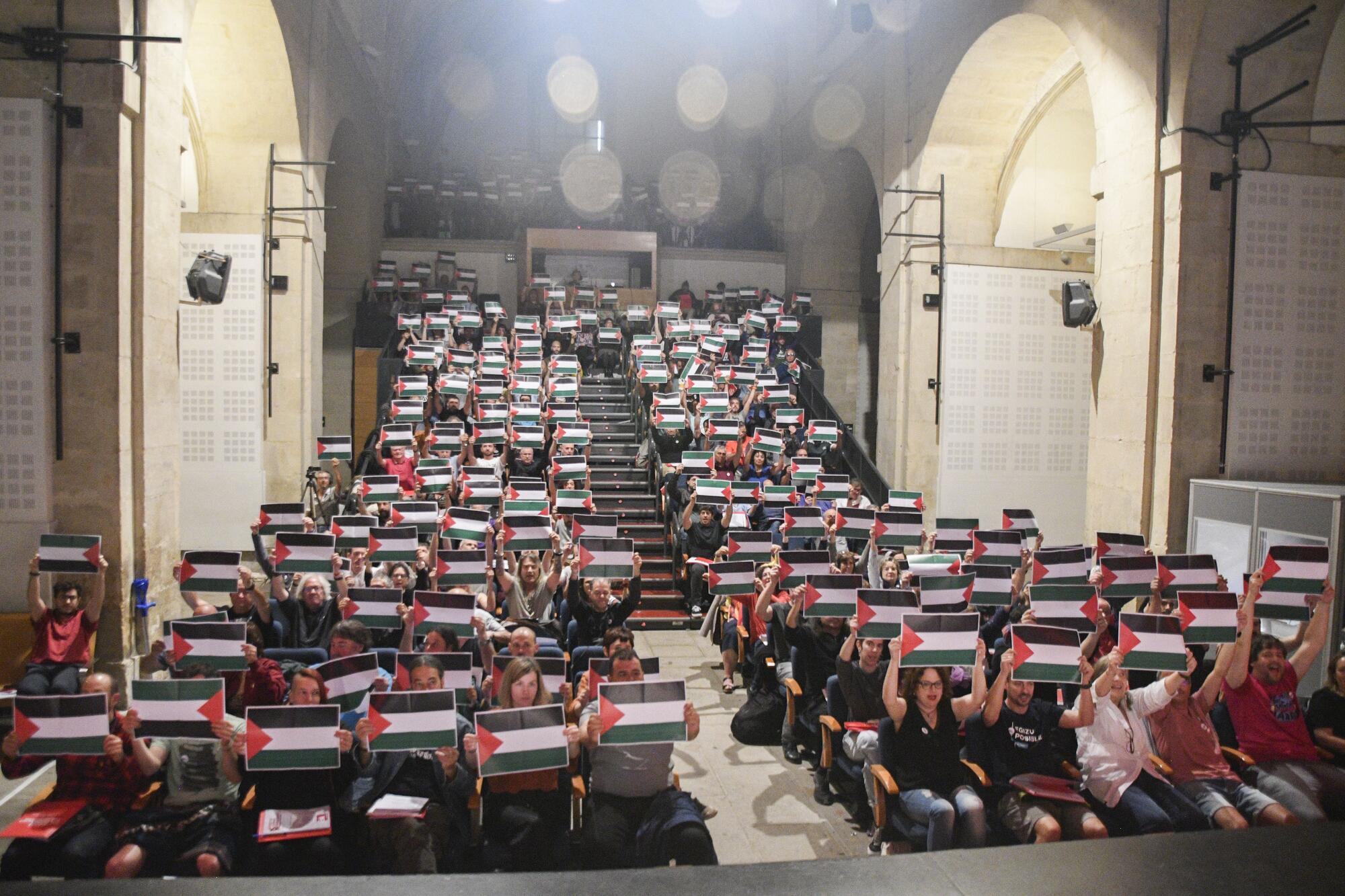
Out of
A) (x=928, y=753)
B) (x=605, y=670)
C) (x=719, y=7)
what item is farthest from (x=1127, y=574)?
(x=719, y=7)

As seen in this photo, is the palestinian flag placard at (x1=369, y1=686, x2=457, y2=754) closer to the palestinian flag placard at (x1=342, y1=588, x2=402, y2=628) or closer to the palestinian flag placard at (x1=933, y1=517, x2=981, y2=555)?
the palestinian flag placard at (x1=342, y1=588, x2=402, y2=628)

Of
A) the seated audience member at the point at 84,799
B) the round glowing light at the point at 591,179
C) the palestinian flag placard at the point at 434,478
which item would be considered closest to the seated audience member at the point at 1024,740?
the seated audience member at the point at 84,799

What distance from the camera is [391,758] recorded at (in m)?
4.23

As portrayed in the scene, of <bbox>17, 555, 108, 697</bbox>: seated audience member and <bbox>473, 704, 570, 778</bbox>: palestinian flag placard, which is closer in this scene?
<bbox>473, 704, 570, 778</bbox>: palestinian flag placard

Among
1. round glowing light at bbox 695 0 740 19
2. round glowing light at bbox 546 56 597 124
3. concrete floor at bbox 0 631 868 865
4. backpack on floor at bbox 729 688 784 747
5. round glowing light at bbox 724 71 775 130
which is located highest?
round glowing light at bbox 695 0 740 19

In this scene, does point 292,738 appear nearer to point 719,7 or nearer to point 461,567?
point 461,567

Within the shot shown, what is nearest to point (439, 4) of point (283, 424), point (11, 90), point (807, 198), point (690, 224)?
point (690, 224)

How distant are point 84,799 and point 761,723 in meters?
4.12

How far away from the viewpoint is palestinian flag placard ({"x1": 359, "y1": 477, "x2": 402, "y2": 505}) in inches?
329

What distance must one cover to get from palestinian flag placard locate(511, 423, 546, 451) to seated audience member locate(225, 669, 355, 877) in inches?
248

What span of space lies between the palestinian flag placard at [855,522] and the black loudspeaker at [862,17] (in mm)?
11557

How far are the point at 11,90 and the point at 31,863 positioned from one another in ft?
18.6

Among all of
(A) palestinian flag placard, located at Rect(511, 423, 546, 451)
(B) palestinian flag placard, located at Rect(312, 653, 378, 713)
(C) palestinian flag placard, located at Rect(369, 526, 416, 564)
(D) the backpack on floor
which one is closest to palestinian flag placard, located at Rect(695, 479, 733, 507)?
(A) palestinian flag placard, located at Rect(511, 423, 546, 451)

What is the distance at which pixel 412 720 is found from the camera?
3.94 metres
